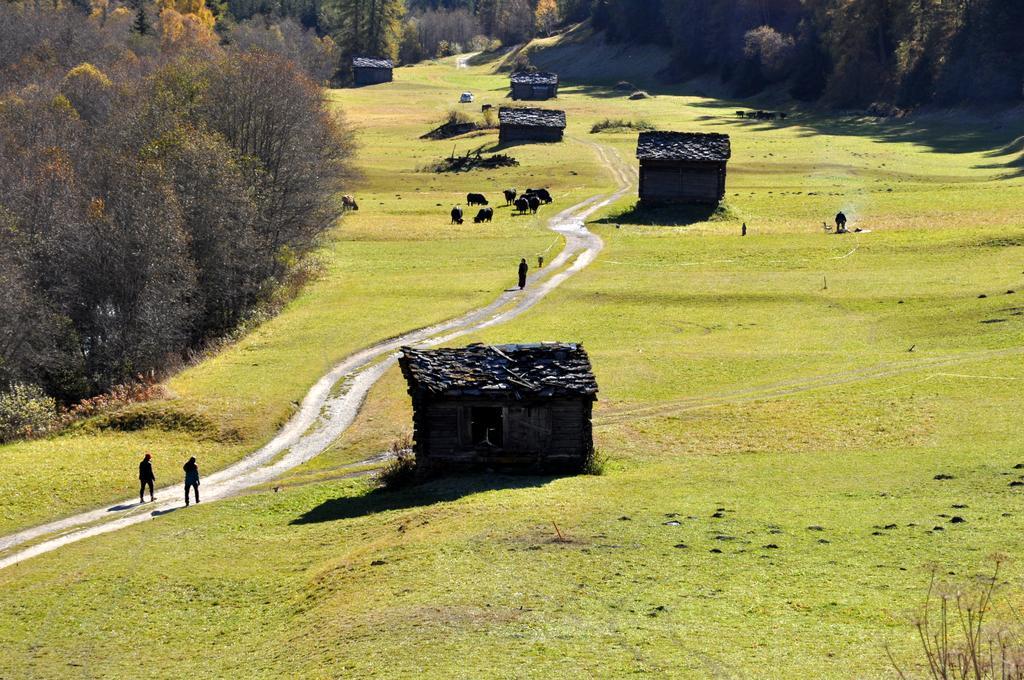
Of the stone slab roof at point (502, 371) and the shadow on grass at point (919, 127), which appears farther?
the shadow on grass at point (919, 127)

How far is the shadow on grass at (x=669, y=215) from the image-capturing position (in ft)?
310

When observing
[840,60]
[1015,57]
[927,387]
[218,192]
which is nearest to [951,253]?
[927,387]

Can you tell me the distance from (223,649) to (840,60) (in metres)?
157

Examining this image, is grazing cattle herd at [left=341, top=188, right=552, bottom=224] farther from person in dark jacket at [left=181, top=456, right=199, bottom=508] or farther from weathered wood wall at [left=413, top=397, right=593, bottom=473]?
person in dark jacket at [left=181, top=456, right=199, bottom=508]

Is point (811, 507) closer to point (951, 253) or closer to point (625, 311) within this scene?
point (625, 311)

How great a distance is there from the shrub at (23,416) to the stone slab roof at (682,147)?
5616 centimetres

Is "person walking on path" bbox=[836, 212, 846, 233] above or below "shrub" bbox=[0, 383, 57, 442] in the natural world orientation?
above

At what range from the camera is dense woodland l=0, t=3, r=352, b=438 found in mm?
60969

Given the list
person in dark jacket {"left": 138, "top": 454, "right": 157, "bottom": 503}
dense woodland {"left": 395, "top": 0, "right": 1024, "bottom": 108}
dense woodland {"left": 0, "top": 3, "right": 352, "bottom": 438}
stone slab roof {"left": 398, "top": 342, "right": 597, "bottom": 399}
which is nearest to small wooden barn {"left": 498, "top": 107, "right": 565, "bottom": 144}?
dense woodland {"left": 0, "top": 3, "right": 352, "bottom": 438}

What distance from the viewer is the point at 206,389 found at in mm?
52438

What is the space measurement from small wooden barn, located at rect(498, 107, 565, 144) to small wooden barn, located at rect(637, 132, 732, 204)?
44566 millimetres

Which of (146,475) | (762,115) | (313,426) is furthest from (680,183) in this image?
(762,115)

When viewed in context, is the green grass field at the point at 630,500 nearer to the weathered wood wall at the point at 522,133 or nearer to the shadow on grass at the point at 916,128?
the shadow on grass at the point at 916,128

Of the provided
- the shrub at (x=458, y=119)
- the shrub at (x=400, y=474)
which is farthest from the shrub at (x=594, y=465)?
the shrub at (x=458, y=119)
